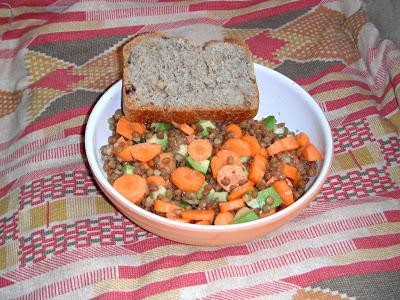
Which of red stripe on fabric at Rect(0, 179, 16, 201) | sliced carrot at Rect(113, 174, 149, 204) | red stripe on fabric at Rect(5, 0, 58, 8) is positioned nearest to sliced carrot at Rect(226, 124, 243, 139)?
sliced carrot at Rect(113, 174, 149, 204)

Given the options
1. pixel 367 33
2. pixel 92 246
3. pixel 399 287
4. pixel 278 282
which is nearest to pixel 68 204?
pixel 92 246

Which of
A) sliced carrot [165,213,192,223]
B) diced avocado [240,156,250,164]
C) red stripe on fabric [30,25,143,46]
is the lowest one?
sliced carrot [165,213,192,223]

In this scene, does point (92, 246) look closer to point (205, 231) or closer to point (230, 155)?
point (205, 231)

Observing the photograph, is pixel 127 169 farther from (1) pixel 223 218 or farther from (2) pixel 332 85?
(2) pixel 332 85

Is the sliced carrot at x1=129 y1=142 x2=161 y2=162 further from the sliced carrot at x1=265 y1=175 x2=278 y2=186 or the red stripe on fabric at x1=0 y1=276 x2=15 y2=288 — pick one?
the red stripe on fabric at x1=0 y1=276 x2=15 y2=288

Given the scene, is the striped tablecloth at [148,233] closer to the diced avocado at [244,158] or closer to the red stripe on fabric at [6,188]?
the red stripe on fabric at [6,188]
